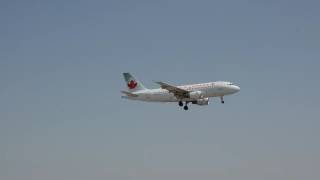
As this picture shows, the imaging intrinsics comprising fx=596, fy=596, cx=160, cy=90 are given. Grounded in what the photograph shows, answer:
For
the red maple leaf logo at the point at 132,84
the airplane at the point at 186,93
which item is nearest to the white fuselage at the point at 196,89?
the airplane at the point at 186,93

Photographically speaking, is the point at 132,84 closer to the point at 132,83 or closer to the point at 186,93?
the point at 132,83

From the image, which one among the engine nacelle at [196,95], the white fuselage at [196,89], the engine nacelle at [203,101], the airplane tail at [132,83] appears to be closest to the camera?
the white fuselage at [196,89]

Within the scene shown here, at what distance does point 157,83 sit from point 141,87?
11.7 metres


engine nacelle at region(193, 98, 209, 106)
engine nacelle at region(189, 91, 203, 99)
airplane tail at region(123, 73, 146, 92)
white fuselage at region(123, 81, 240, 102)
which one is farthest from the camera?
airplane tail at region(123, 73, 146, 92)

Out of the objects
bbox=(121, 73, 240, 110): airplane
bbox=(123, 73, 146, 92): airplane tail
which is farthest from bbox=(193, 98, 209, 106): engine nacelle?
bbox=(123, 73, 146, 92): airplane tail

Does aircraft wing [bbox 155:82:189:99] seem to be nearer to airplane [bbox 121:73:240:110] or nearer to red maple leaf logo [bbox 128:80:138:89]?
airplane [bbox 121:73:240:110]

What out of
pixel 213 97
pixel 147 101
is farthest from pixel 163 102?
pixel 213 97

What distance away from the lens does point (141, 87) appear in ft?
472

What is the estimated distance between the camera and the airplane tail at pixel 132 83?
144413 mm

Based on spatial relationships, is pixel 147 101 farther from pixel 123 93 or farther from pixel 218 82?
pixel 218 82

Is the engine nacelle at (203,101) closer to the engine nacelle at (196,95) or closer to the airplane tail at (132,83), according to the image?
the engine nacelle at (196,95)

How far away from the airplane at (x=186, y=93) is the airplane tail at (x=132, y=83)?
290 cm

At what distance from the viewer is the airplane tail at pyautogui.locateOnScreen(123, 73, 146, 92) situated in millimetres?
144413

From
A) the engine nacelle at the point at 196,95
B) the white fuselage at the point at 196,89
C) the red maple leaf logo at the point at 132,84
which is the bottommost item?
the engine nacelle at the point at 196,95
